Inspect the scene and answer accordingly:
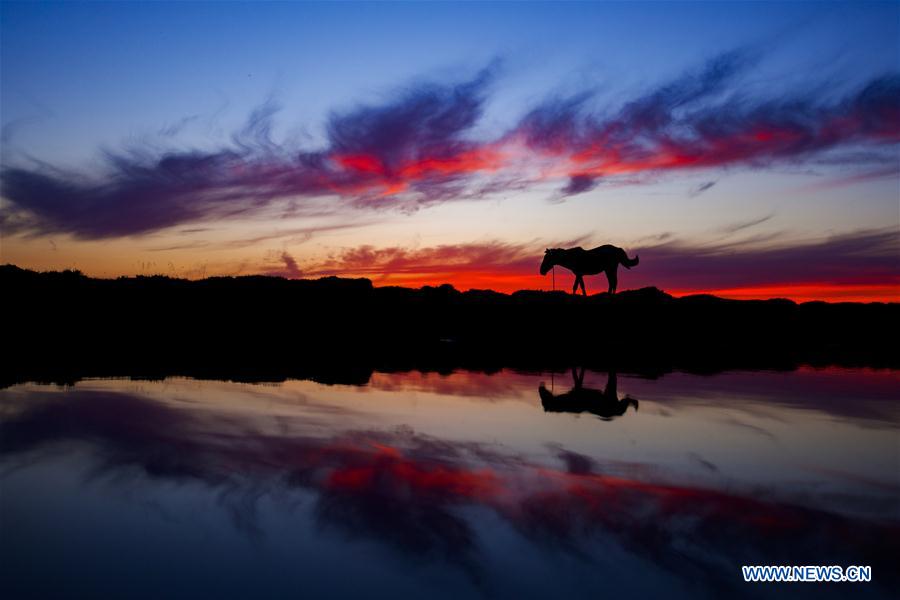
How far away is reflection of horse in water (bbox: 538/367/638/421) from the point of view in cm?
1153

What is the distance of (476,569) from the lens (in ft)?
16.9

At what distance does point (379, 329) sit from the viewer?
104ft

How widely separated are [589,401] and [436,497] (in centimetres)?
655

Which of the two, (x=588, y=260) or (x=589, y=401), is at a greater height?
(x=588, y=260)

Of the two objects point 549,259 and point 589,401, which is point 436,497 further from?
point 549,259

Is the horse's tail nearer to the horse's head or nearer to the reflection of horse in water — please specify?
the horse's head

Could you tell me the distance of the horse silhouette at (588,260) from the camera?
32.1 meters

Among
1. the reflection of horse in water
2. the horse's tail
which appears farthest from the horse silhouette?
the reflection of horse in water

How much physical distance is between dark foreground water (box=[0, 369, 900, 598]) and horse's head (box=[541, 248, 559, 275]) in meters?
20.9

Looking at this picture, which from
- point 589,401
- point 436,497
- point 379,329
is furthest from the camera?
point 379,329

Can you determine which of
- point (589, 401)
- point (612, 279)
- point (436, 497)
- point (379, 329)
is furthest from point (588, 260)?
point (436, 497)

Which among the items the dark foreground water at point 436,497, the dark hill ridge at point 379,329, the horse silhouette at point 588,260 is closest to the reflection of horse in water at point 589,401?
the dark foreground water at point 436,497

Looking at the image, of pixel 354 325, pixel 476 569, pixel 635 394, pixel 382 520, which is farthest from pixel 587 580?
pixel 354 325

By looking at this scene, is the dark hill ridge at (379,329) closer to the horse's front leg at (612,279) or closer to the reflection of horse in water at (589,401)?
the horse's front leg at (612,279)
